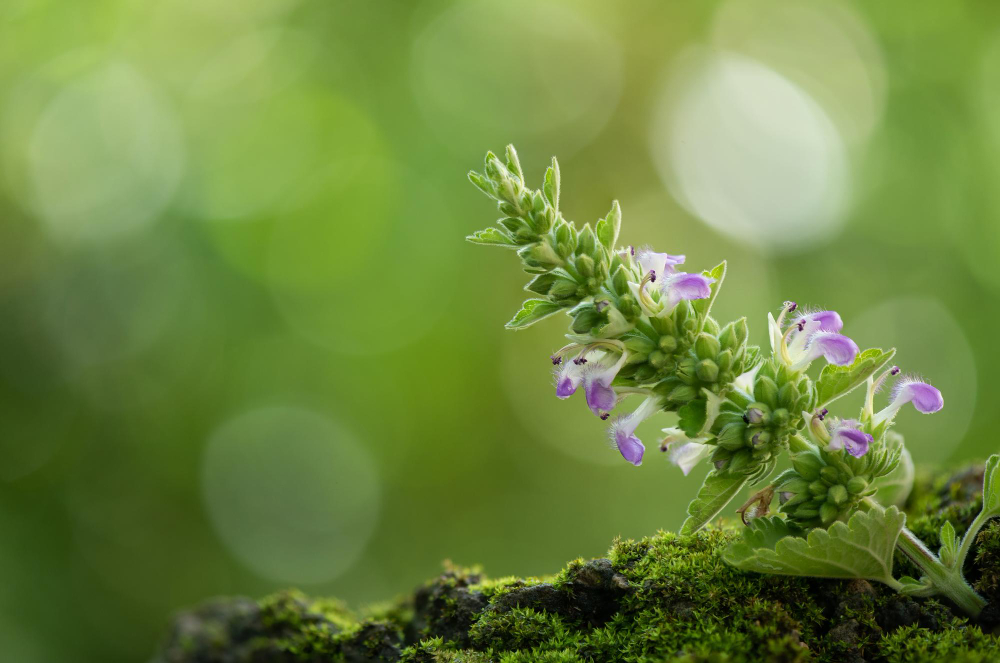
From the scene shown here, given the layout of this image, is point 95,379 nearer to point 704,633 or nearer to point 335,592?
point 335,592

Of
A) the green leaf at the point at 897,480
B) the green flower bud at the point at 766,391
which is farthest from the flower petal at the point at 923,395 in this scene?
the green flower bud at the point at 766,391

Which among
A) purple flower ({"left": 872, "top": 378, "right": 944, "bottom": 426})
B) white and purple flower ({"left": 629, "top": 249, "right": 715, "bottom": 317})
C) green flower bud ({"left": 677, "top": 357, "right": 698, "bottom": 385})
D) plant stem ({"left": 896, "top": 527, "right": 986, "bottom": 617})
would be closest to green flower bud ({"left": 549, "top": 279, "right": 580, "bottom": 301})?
white and purple flower ({"left": 629, "top": 249, "right": 715, "bottom": 317})

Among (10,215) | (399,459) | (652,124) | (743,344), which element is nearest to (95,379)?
(10,215)

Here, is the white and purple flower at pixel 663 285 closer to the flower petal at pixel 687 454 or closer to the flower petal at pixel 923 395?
the flower petal at pixel 687 454

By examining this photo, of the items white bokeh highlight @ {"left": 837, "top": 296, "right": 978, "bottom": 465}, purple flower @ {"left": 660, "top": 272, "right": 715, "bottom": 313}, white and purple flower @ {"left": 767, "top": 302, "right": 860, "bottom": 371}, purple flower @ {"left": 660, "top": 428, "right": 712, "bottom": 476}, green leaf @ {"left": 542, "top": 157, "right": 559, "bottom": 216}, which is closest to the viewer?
purple flower @ {"left": 660, "top": 272, "right": 715, "bottom": 313}

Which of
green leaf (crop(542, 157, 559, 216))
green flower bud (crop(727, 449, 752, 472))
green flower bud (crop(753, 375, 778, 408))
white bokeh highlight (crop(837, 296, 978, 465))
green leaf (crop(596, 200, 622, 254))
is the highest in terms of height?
white bokeh highlight (crop(837, 296, 978, 465))

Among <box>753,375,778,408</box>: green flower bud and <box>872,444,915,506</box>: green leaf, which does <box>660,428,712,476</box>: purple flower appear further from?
<box>872,444,915,506</box>: green leaf

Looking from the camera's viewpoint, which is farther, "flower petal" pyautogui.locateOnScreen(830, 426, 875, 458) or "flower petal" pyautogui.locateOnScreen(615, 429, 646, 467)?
"flower petal" pyautogui.locateOnScreen(615, 429, 646, 467)

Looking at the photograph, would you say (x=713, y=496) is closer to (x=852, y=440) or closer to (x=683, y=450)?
(x=683, y=450)
